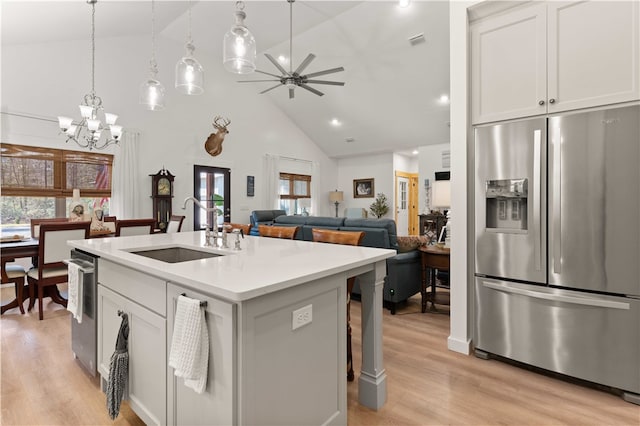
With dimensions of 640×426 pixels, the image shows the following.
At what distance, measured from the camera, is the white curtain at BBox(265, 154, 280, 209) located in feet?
28.0

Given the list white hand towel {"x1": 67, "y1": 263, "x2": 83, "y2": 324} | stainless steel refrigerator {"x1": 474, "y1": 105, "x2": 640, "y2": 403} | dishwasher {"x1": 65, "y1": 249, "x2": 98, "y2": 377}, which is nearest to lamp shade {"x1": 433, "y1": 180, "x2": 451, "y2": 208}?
stainless steel refrigerator {"x1": 474, "y1": 105, "x2": 640, "y2": 403}

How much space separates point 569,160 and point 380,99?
573cm

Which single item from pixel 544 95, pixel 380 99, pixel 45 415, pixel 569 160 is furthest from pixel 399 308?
pixel 380 99

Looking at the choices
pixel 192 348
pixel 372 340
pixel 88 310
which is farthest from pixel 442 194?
pixel 88 310

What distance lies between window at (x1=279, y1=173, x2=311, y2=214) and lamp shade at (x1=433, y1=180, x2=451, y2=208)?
6185mm

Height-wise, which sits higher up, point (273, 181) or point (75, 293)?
point (273, 181)

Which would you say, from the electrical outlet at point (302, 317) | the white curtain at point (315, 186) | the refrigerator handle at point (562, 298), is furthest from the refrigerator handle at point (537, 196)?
the white curtain at point (315, 186)

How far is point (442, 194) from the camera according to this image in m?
3.21

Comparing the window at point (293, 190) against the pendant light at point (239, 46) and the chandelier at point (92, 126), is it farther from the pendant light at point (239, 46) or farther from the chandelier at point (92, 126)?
the pendant light at point (239, 46)

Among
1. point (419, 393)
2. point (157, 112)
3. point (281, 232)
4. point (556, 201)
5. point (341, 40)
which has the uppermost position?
point (341, 40)

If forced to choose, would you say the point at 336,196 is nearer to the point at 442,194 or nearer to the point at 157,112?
the point at 157,112

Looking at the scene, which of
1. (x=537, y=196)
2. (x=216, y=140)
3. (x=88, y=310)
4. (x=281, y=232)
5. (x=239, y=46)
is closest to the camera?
(x=239, y=46)

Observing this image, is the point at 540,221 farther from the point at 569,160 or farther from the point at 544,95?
the point at 544,95

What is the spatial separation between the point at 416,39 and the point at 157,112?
5.03 metres
